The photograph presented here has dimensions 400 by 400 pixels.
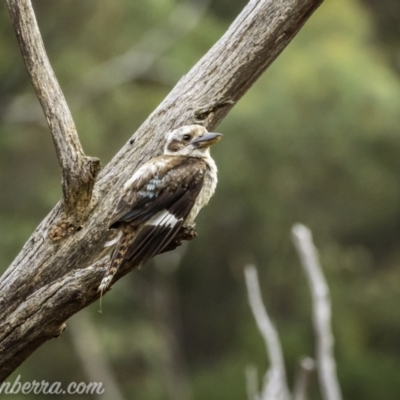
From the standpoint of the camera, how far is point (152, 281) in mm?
11102

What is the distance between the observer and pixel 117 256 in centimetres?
297

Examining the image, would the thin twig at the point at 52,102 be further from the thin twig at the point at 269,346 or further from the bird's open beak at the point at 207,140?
the thin twig at the point at 269,346

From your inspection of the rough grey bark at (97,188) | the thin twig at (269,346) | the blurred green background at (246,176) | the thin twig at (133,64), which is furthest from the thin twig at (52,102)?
the thin twig at (133,64)

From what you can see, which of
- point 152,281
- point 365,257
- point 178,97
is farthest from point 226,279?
point 178,97

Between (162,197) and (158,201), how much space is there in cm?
3

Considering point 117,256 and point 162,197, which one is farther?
point 162,197

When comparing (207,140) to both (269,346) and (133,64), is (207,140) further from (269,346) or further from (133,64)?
(133,64)

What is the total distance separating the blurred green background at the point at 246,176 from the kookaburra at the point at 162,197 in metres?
6.16

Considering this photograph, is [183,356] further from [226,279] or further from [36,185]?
[36,185]

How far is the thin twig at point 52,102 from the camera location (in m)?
3.13

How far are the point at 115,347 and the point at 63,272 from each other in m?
7.87

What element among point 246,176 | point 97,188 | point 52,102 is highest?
point 246,176

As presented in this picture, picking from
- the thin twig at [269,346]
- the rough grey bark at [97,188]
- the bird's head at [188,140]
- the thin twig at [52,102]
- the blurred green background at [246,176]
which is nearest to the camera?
the rough grey bark at [97,188]

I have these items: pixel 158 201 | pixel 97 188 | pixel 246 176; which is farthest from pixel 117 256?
pixel 246 176
